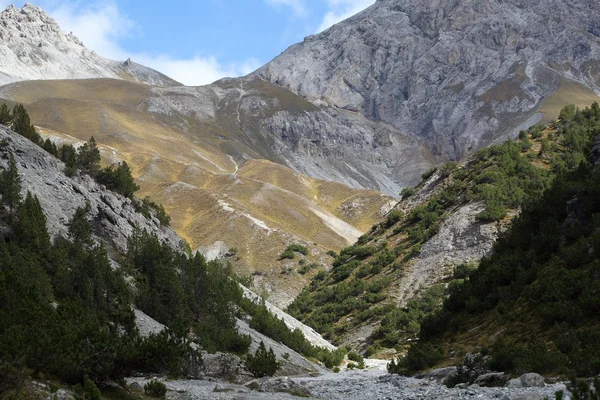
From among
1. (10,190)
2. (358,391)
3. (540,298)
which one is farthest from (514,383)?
(10,190)

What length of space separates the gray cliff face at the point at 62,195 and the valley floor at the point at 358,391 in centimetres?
2374

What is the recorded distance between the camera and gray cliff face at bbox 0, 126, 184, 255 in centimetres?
4622

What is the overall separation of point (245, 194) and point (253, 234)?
2967cm

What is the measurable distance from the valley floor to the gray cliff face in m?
23.7

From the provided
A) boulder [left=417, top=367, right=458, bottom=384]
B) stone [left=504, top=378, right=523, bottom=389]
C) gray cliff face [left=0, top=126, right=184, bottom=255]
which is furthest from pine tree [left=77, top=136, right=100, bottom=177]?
stone [left=504, top=378, right=523, bottom=389]

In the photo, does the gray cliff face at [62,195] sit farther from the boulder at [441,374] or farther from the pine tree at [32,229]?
the boulder at [441,374]

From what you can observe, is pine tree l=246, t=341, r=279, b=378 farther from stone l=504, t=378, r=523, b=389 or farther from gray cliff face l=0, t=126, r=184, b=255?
stone l=504, t=378, r=523, b=389

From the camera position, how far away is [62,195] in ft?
160

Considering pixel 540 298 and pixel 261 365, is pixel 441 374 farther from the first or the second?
pixel 261 365

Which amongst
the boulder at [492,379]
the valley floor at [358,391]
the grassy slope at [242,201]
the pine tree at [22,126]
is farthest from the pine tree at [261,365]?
the grassy slope at [242,201]

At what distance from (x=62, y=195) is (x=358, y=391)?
3323 centimetres

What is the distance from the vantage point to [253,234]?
111 meters

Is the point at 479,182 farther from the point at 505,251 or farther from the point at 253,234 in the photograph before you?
the point at 253,234

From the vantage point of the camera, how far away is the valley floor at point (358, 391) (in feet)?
56.2
